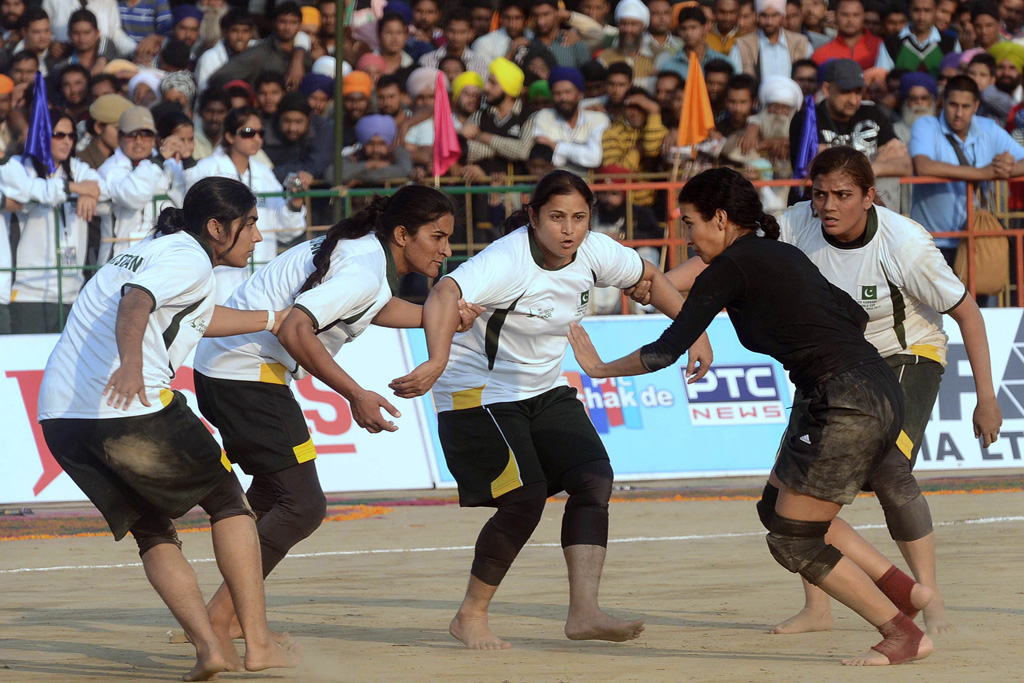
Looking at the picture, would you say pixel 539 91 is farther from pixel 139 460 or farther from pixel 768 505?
pixel 139 460

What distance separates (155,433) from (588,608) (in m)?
1.81

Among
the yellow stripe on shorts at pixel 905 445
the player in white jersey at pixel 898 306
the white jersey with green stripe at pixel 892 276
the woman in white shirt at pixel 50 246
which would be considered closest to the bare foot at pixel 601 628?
the player in white jersey at pixel 898 306

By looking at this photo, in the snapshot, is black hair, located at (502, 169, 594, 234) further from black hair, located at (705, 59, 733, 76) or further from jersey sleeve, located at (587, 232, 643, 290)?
black hair, located at (705, 59, 733, 76)

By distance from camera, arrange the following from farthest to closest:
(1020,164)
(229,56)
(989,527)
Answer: (229,56) → (1020,164) → (989,527)

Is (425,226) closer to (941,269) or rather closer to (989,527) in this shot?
(941,269)

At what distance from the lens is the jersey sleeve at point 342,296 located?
18.3 feet

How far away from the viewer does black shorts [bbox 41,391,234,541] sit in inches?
200

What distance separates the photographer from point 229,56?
14.1 m

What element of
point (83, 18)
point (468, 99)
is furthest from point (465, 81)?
point (83, 18)

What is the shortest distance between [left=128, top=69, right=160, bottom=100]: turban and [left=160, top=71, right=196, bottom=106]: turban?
8 cm

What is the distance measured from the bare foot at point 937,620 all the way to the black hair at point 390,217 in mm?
2568

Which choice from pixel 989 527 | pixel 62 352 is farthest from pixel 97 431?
pixel 989 527

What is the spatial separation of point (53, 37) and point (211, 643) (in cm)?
1059

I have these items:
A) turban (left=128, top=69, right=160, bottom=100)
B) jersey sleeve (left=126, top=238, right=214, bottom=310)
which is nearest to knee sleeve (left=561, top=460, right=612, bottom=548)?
jersey sleeve (left=126, top=238, right=214, bottom=310)
